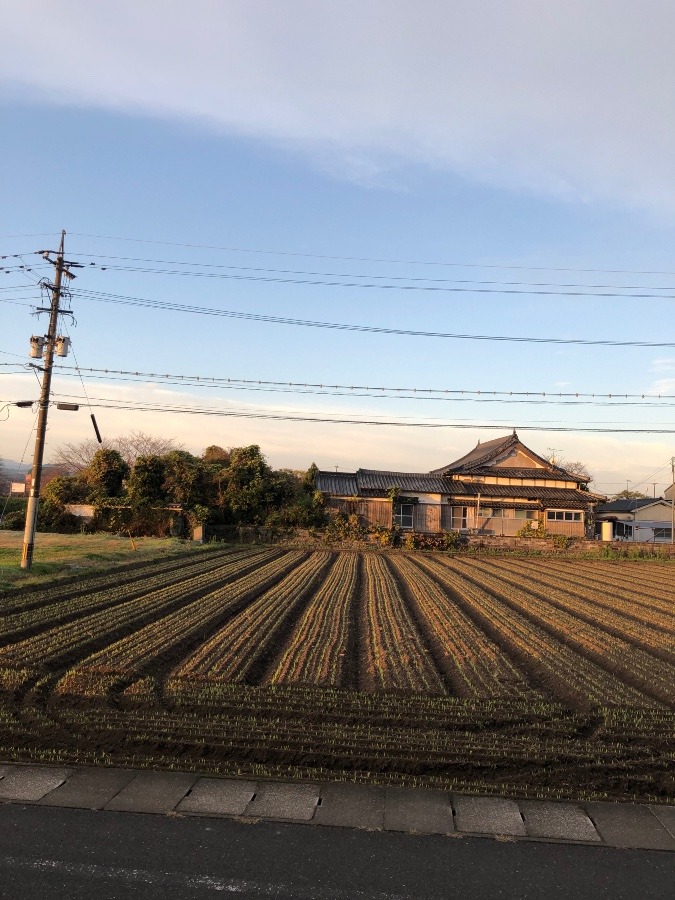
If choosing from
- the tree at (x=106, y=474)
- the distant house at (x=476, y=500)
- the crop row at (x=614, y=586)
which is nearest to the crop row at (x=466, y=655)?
the crop row at (x=614, y=586)

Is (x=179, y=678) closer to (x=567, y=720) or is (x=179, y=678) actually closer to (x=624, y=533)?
(x=567, y=720)

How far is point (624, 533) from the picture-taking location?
50094mm

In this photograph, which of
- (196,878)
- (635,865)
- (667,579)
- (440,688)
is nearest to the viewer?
(196,878)

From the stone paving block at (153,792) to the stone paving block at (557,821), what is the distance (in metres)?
2.41

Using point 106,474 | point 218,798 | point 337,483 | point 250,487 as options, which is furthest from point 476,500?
point 218,798

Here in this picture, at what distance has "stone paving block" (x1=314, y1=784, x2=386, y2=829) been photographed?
4180mm

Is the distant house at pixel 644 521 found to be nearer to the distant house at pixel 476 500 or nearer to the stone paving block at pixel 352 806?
the distant house at pixel 476 500

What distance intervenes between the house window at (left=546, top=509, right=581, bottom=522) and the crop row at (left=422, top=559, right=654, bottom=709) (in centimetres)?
2184

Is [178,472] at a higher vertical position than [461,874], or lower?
higher

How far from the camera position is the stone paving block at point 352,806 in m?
4.18

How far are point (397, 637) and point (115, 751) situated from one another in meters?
5.58

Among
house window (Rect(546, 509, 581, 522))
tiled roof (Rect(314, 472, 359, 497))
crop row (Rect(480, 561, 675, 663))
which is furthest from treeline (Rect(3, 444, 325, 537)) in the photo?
crop row (Rect(480, 561, 675, 663))

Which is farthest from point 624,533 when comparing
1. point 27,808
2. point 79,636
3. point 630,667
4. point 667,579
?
point 27,808

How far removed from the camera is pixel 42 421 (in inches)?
619
